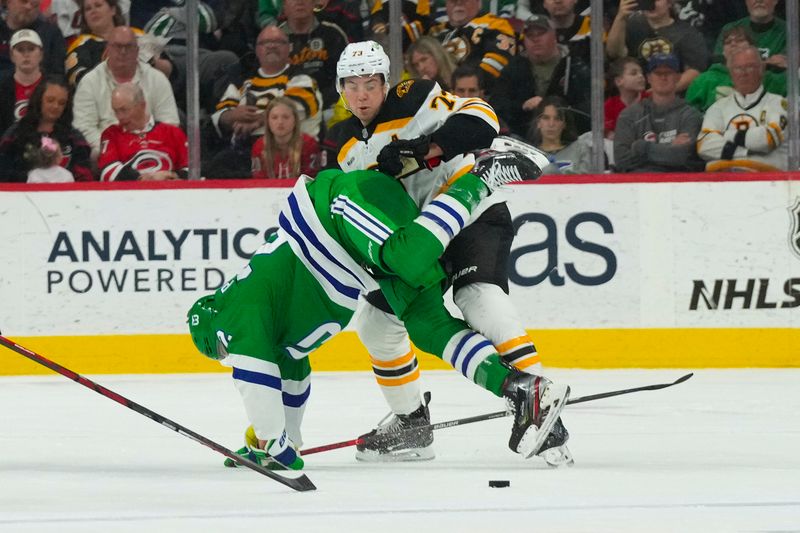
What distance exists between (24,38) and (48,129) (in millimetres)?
431

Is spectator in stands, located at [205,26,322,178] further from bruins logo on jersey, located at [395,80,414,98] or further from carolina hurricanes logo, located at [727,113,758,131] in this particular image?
bruins logo on jersey, located at [395,80,414,98]

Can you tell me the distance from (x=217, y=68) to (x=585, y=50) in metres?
1.68

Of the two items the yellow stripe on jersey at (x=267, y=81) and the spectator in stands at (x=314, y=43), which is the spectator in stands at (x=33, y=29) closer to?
the yellow stripe on jersey at (x=267, y=81)

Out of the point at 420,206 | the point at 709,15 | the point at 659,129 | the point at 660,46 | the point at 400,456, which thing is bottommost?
A: the point at 400,456

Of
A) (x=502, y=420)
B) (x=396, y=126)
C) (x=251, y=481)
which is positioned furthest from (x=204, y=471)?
(x=502, y=420)

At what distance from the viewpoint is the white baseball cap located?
22.8ft

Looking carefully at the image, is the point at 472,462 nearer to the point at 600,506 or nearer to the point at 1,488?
the point at 600,506

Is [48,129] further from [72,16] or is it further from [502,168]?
[502,168]

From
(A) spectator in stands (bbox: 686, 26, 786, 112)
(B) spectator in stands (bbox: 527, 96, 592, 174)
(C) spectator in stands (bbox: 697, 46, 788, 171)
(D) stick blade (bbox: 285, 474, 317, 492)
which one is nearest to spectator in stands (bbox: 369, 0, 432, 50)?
(B) spectator in stands (bbox: 527, 96, 592, 174)

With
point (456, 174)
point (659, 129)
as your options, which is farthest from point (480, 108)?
point (659, 129)

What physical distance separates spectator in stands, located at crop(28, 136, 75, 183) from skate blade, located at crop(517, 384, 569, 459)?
3621mm

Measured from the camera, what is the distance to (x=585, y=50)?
6.96 meters

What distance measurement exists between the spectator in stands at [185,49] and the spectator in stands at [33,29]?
42 cm

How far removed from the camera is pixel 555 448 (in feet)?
12.7
